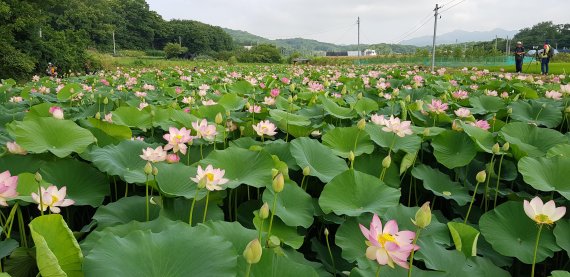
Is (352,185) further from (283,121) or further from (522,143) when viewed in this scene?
(522,143)

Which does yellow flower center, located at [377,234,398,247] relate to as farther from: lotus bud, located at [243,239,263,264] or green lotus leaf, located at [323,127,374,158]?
green lotus leaf, located at [323,127,374,158]

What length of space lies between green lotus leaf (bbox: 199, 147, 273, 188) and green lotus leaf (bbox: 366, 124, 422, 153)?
1.64ft

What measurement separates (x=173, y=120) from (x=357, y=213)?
1.04 meters

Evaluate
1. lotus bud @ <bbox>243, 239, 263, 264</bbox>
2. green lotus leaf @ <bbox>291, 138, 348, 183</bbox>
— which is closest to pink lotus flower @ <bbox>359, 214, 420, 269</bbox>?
lotus bud @ <bbox>243, 239, 263, 264</bbox>

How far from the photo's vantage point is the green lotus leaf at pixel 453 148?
1.47 meters

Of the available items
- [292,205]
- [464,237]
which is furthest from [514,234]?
[292,205]

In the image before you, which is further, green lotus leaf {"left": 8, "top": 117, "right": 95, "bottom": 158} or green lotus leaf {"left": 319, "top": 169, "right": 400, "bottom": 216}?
green lotus leaf {"left": 8, "top": 117, "right": 95, "bottom": 158}

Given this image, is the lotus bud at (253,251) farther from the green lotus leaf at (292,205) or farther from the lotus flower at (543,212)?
the lotus flower at (543,212)

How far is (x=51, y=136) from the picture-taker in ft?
4.39

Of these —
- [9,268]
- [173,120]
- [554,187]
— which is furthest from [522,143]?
[9,268]

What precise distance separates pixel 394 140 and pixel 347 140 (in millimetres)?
186

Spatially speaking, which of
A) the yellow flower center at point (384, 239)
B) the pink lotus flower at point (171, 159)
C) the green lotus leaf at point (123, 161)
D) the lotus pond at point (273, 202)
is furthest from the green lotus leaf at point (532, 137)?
the green lotus leaf at point (123, 161)

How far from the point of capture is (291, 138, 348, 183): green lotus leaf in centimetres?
135

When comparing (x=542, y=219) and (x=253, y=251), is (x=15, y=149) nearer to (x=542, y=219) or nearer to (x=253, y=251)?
(x=253, y=251)
